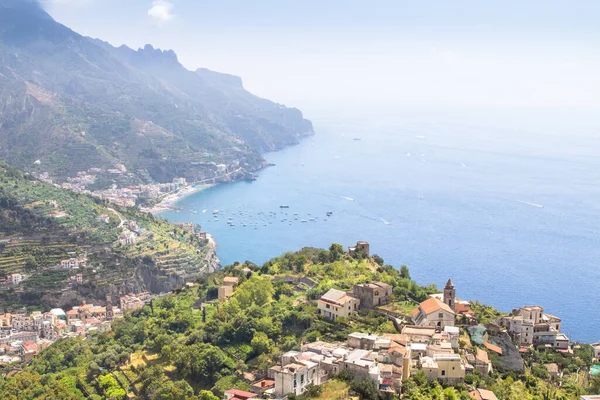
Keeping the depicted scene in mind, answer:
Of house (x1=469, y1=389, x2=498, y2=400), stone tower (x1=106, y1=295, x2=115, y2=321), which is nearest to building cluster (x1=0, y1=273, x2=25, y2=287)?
stone tower (x1=106, y1=295, x2=115, y2=321)

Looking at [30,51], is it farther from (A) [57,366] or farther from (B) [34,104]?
(A) [57,366]

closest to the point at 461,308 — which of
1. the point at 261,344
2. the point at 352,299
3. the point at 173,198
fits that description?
the point at 352,299

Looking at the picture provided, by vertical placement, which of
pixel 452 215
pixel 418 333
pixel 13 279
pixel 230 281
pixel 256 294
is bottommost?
pixel 13 279

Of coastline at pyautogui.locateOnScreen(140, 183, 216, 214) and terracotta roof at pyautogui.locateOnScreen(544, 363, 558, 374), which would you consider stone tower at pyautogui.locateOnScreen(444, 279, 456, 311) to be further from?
coastline at pyautogui.locateOnScreen(140, 183, 216, 214)

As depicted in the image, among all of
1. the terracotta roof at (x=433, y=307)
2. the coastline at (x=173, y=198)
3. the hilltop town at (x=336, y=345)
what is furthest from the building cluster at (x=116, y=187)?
the terracotta roof at (x=433, y=307)

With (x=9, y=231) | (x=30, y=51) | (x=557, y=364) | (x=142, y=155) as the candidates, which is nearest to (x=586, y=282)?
(x=557, y=364)

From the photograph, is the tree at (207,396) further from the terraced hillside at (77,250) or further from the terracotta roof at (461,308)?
the terraced hillside at (77,250)

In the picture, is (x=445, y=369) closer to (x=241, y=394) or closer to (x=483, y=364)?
(x=483, y=364)
